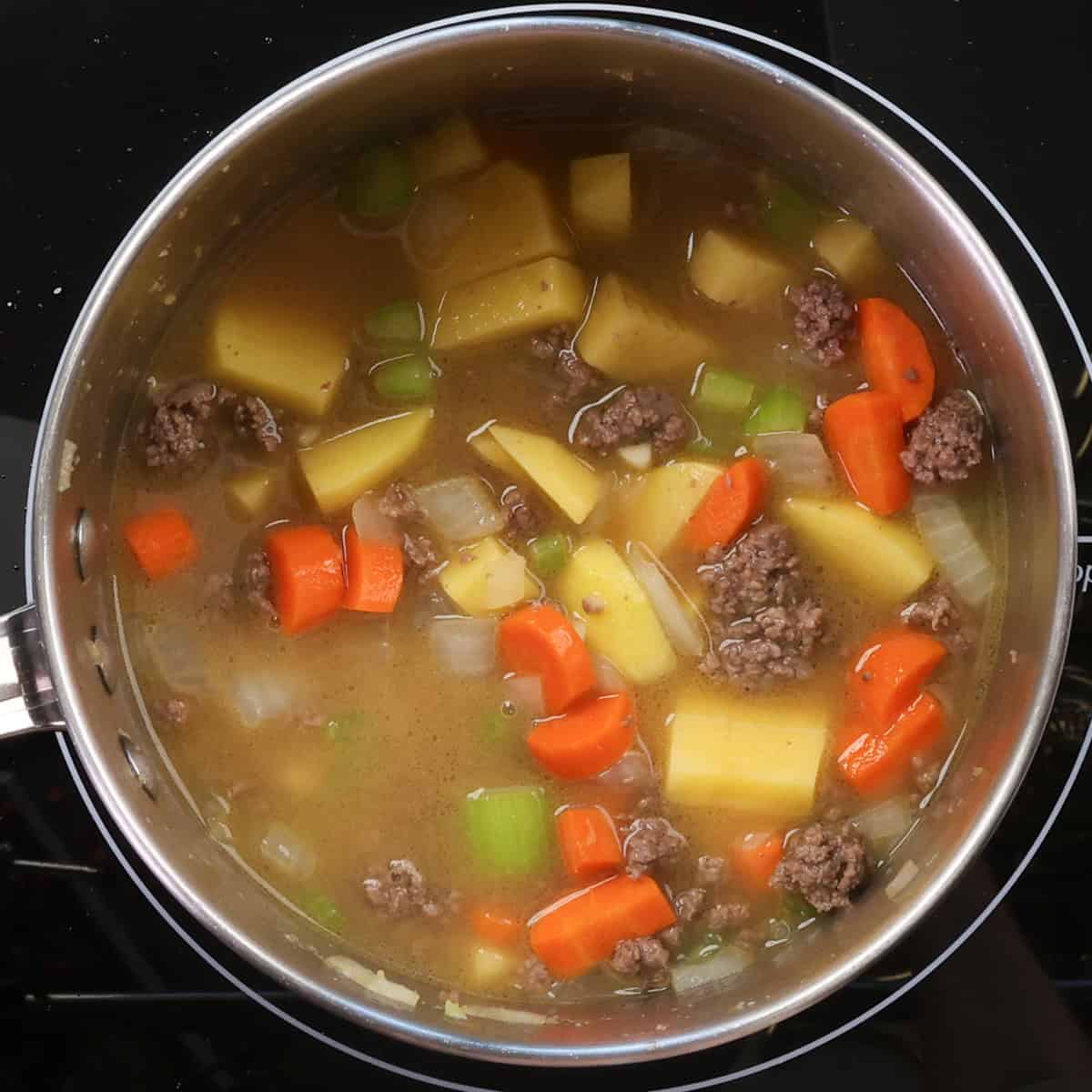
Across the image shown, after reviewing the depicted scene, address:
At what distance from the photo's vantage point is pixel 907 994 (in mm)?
2807

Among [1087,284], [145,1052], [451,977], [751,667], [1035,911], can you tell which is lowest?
[145,1052]

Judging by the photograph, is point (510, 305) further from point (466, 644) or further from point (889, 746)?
point (889, 746)

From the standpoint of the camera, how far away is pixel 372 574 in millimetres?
2811

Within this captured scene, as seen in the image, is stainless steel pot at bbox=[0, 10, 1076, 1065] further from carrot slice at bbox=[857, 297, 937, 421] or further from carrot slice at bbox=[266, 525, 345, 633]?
carrot slice at bbox=[266, 525, 345, 633]

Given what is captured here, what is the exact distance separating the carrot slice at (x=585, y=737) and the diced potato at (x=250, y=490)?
2.53 feet

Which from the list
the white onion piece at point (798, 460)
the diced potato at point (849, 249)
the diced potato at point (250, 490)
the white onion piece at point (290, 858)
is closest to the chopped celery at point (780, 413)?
the white onion piece at point (798, 460)

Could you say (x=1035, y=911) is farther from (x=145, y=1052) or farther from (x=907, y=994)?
(x=145, y=1052)

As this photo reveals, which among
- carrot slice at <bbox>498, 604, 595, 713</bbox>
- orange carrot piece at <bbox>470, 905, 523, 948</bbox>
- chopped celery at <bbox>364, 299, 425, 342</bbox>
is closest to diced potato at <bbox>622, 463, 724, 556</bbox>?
carrot slice at <bbox>498, 604, 595, 713</bbox>

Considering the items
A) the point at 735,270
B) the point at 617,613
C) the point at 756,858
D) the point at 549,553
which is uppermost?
the point at 735,270

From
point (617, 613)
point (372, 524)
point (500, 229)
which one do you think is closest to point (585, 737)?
point (617, 613)

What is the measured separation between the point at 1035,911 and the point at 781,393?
1251 millimetres

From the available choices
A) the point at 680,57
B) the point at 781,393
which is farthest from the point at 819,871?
the point at 680,57

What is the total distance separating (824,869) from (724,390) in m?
1.04

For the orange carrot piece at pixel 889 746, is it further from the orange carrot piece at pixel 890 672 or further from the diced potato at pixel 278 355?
the diced potato at pixel 278 355
